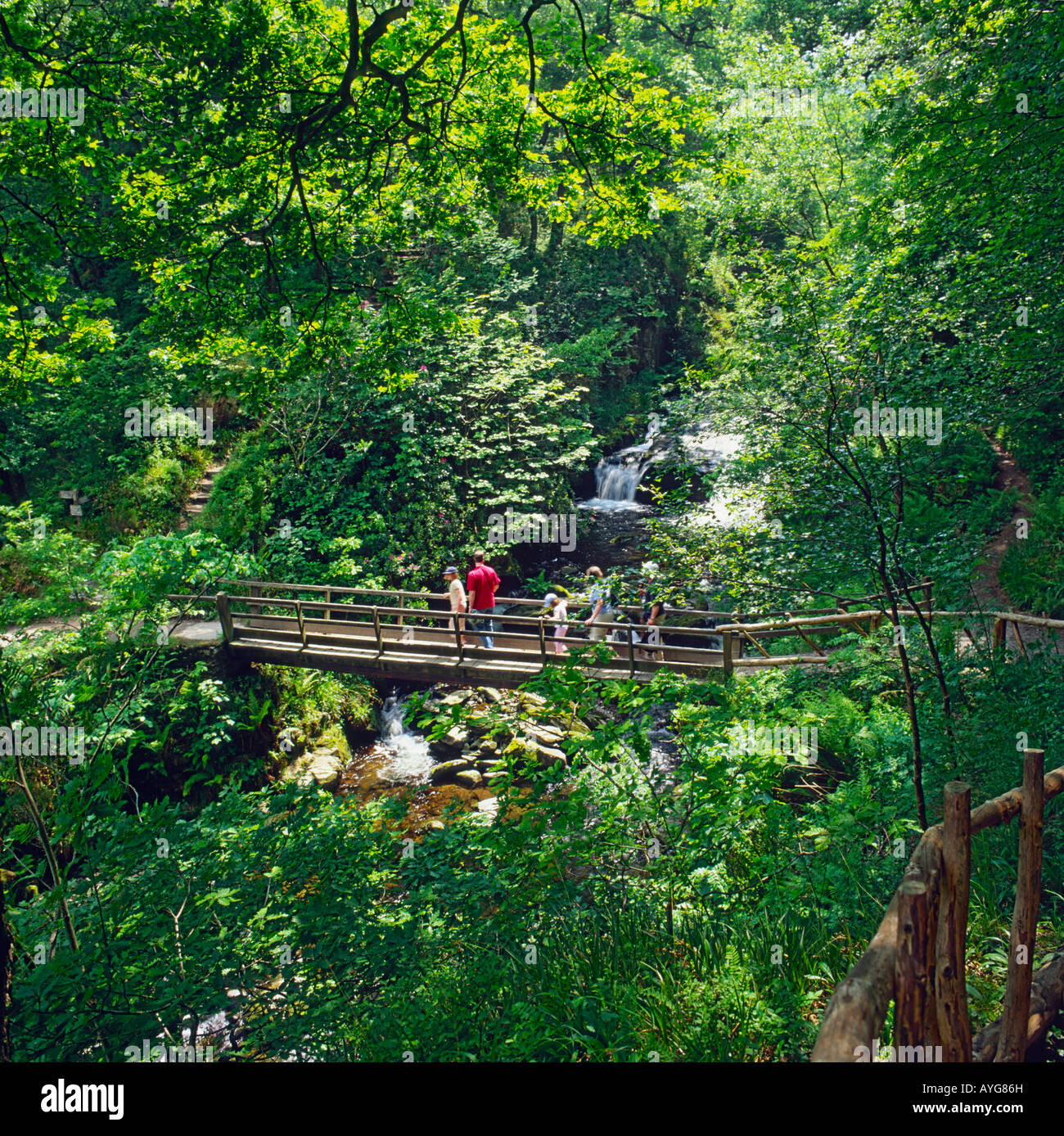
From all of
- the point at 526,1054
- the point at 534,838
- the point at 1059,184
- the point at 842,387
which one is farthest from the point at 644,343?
the point at 526,1054

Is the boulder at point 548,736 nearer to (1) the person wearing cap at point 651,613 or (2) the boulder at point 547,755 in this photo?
(2) the boulder at point 547,755

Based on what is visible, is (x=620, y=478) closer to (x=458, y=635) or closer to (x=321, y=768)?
(x=458, y=635)

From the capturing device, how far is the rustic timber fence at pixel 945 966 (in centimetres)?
210

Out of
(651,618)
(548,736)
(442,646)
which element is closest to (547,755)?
(548,736)

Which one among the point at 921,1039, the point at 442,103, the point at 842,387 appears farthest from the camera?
the point at 442,103

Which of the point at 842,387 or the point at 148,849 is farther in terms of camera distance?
the point at 842,387

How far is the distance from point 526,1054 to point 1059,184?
30.1 ft

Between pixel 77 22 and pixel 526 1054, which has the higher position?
pixel 77 22

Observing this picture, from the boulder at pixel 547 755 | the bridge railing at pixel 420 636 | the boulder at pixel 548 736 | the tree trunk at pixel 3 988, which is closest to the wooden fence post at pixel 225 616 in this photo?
the bridge railing at pixel 420 636

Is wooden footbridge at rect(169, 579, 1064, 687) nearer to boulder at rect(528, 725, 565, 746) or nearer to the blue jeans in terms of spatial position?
the blue jeans

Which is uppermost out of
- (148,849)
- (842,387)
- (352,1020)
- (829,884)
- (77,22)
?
(77,22)

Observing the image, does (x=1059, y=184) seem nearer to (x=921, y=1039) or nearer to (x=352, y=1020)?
(x=921, y=1039)

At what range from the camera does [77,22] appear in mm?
5406

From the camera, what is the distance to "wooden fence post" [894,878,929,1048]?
233 centimetres
